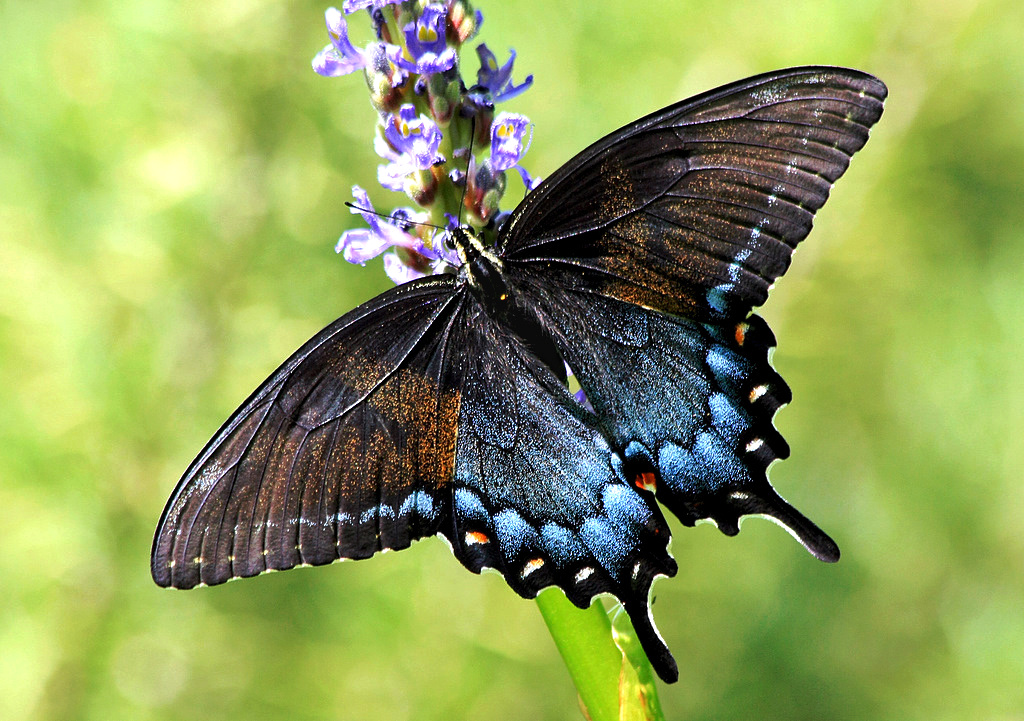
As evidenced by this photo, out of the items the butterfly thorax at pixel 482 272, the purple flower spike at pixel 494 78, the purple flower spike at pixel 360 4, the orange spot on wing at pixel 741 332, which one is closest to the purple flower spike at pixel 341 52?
the purple flower spike at pixel 360 4

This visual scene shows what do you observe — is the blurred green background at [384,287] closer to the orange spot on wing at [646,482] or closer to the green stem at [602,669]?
the orange spot on wing at [646,482]

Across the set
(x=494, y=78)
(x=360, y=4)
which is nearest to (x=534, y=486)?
(x=494, y=78)

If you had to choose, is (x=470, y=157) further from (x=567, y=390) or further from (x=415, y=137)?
(x=567, y=390)

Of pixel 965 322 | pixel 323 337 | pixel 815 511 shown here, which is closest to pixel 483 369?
pixel 323 337

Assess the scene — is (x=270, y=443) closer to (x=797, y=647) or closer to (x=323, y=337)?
(x=323, y=337)

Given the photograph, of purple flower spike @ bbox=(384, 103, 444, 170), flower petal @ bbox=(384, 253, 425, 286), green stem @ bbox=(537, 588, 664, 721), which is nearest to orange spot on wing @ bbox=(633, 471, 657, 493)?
green stem @ bbox=(537, 588, 664, 721)

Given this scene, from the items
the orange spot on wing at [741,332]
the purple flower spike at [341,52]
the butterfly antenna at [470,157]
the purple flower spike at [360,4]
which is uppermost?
the purple flower spike at [341,52]
